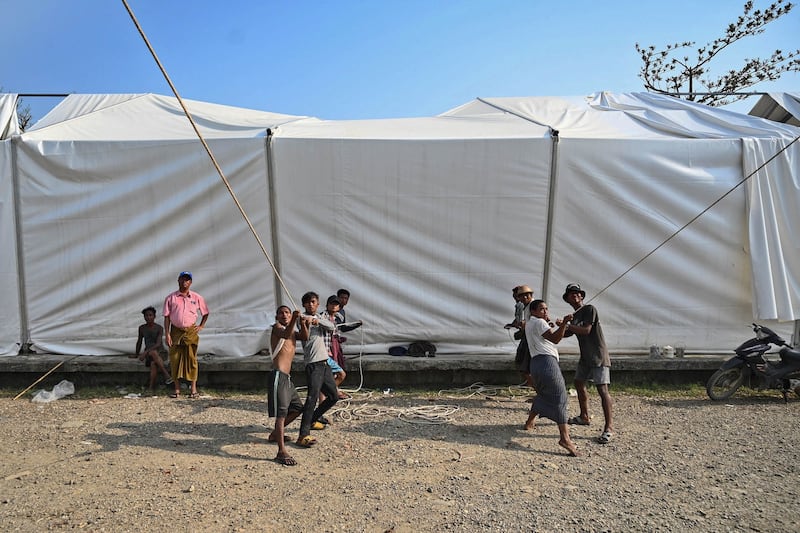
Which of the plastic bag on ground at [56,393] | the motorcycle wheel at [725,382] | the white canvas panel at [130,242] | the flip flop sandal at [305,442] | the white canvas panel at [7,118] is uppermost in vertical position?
the white canvas panel at [7,118]

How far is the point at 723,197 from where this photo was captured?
628cm

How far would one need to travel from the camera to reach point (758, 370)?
574cm

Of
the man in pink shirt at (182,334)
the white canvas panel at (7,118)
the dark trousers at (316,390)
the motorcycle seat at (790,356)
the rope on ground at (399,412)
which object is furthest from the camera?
the white canvas panel at (7,118)

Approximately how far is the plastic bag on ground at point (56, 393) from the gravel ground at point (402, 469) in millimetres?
140

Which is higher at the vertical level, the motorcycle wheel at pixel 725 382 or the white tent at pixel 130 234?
the white tent at pixel 130 234

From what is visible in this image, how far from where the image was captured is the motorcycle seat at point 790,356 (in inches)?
223

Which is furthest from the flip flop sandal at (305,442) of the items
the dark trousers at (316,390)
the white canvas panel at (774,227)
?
the white canvas panel at (774,227)

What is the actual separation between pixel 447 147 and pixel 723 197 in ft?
10.1

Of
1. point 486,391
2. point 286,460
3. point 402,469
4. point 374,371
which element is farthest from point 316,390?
point 486,391

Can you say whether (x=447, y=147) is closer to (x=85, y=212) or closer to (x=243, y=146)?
(x=243, y=146)

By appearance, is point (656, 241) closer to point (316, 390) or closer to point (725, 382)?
point (725, 382)

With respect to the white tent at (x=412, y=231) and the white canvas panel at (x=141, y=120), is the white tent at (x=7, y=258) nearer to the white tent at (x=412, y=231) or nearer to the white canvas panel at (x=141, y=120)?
the white tent at (x=412, y=231)

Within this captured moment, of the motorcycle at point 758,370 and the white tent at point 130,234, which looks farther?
the white tent at point 130,234

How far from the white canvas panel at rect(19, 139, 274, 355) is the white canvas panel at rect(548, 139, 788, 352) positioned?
355cm
